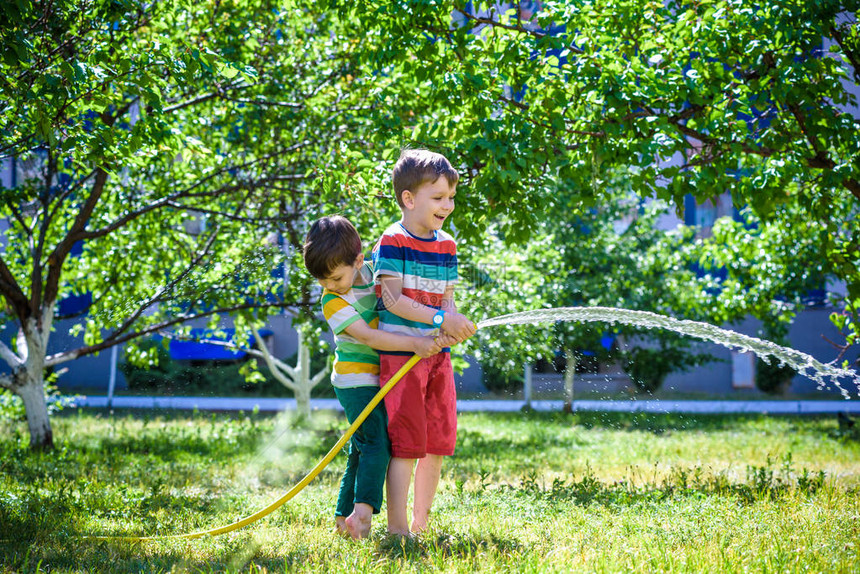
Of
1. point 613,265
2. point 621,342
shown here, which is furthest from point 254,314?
point 621,342

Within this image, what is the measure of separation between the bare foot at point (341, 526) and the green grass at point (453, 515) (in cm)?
13

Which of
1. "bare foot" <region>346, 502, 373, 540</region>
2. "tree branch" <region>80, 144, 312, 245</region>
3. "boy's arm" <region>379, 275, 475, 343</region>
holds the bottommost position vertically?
"bare foot" <region>346, 502, 373, 540</region>

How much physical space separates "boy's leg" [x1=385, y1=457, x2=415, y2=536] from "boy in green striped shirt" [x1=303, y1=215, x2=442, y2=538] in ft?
0.15

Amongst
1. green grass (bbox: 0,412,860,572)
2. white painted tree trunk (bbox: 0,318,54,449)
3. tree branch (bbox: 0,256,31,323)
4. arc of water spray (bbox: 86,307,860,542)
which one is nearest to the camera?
green grass (bbox: 0,412,860,572)

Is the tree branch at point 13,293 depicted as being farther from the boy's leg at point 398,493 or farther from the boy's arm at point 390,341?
the boy's leg at point 398,493

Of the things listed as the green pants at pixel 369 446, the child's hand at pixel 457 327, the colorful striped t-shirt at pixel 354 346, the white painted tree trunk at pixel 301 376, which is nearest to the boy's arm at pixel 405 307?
the child's hand at pixel 457 327

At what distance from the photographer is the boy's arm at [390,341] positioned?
3.23m

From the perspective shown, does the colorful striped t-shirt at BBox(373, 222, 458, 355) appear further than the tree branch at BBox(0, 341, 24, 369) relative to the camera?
No

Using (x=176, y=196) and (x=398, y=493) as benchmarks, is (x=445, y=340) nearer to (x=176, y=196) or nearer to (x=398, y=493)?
(x=398, y=493)

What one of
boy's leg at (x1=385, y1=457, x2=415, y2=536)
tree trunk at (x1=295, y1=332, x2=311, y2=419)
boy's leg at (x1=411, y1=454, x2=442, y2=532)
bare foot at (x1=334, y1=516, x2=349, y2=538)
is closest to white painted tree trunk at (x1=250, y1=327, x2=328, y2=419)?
tree trunk at (x1=295, y1=332, x2=311, y2=419)

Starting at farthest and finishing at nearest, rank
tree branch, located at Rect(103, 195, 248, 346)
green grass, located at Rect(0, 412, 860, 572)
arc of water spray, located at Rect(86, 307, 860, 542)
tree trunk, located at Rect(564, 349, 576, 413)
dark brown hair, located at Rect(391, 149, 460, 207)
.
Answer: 1. tree trunk, located at Rect(564, 349, 576, 413)
2. tree branch, located at Rect(103, 195, 248, 346)
3. dark brown hair, located at Rect(391, 149, 460, 207)
4. arc of water spray, located at Rect(86, 307, 860, 542)
5. green grass, located at Rect(0, 412, 860, 572)

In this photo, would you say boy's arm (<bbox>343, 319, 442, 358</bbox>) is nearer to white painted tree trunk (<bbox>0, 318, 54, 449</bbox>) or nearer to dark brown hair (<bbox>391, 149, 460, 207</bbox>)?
dark brown hair (<bbox>391, 149, 460, 207</bbox>)

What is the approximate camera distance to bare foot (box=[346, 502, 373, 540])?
3.36 metres

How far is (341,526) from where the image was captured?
3566 mm
